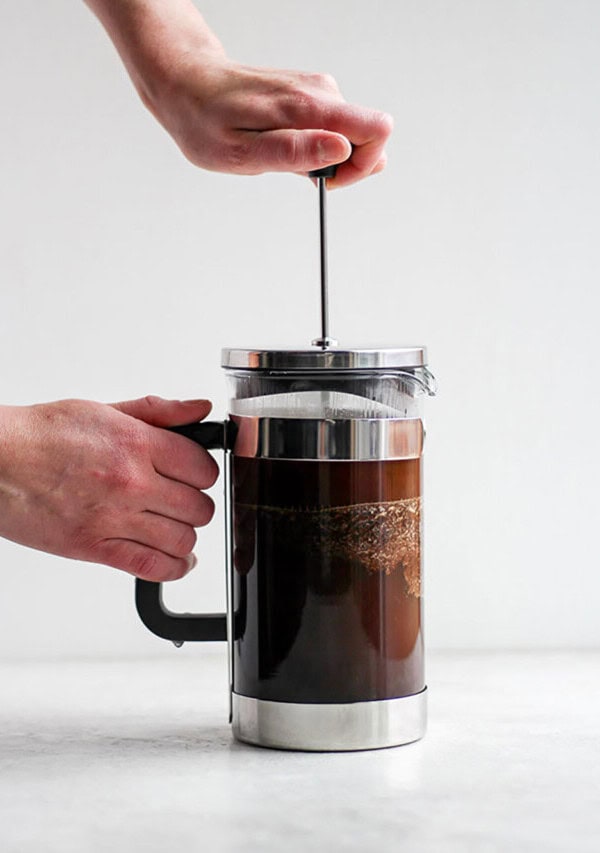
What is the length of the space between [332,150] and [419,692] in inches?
16.6

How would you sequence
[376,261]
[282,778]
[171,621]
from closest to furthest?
[282,778], [171,621], [376,261]

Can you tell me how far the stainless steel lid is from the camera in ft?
A: 3.04

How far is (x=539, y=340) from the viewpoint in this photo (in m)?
1.43

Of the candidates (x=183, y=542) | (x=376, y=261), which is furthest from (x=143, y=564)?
(x=376, y=261)

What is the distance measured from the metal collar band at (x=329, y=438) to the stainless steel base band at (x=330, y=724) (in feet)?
0.62

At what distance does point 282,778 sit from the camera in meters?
0.92

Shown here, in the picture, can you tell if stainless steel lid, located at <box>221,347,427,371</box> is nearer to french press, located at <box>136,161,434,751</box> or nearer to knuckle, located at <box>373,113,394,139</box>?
french press, located at <box>136,161,434,751</box>

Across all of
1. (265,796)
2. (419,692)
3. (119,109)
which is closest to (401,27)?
(119,109)

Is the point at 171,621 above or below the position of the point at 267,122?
below

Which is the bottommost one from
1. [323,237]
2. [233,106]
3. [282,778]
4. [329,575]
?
[282,778]

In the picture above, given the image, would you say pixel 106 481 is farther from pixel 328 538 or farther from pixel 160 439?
pixel 328 538

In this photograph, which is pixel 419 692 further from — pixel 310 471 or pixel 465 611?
pixel 465 611

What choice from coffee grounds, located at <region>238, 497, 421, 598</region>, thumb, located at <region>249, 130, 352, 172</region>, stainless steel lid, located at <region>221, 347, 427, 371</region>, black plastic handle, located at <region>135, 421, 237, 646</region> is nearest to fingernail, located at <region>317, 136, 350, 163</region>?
thumb, located at <region>249, 130, 352, 172</region>

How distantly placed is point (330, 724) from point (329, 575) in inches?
4.5
